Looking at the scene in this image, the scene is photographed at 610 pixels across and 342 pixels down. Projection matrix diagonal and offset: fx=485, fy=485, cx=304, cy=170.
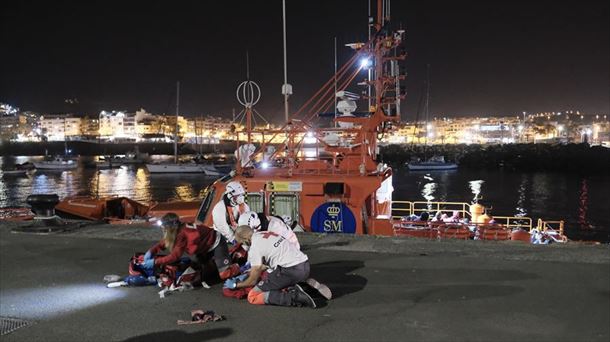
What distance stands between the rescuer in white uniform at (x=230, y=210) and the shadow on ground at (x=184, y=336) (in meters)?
2.66

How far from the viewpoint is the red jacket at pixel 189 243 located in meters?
6.56

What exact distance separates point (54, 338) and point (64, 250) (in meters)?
4.44

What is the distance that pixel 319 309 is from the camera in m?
5.95

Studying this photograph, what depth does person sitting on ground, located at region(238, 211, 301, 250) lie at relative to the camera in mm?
6410

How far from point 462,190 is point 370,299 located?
52104 millimetres

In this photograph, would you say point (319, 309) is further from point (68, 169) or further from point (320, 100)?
point (68, 169)

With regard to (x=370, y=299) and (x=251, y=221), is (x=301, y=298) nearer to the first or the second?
(x=370, y=299)

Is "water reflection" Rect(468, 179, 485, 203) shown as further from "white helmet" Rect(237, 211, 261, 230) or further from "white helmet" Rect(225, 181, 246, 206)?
"white helmet" Rect(237, 211, 261, 230)

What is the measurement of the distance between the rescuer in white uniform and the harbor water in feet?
91.1

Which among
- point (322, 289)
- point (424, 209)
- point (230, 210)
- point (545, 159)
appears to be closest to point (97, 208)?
point (230, 210)

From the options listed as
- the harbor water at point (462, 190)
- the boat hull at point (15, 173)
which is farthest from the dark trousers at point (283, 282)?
the boat hull at point (15, 173)

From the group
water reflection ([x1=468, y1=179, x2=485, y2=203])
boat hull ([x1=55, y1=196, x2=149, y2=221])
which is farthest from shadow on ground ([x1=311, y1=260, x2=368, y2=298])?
A: water reflection ([x1=468, y1=179, x2=485, y2=203])

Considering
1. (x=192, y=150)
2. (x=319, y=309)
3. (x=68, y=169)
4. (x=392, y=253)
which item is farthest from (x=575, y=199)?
(x=192, y=150)

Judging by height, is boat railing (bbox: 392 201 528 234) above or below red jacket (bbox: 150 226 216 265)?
below
